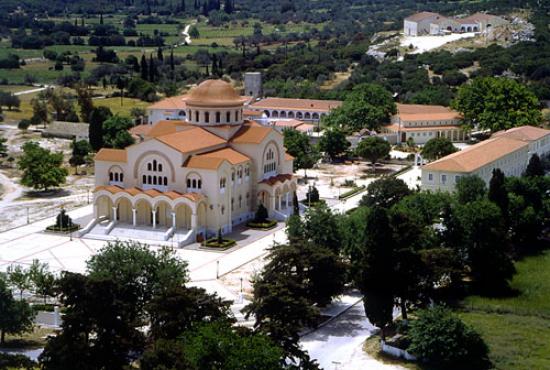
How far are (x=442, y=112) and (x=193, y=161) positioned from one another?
131 feet

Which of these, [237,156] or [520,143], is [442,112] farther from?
[237,156]

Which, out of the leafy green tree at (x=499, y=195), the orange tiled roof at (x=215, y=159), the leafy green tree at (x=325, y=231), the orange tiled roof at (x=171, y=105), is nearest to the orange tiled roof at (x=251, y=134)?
the orange tiled roof at (x=215, y=159)

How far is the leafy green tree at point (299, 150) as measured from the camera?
69375 millimetres

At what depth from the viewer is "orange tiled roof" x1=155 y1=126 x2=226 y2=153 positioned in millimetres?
54938

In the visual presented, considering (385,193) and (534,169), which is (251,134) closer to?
(385,193)

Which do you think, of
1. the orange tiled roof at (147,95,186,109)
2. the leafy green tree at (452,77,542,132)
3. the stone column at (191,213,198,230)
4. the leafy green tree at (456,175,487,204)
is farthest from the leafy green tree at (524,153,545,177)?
the orange tiled roof at (147,95,186,109)

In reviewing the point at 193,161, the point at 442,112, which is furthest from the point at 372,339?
the point at 442,112

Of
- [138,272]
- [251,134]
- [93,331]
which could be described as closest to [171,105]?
[251,134]

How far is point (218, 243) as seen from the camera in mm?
52500

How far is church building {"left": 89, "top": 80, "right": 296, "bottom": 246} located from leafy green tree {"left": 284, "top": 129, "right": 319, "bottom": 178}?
8823mm

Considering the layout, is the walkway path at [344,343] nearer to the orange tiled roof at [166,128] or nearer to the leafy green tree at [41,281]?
the leafy green tree at [41,281]

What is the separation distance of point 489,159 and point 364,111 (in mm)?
22433

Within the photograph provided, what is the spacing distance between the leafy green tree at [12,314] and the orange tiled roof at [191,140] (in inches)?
745

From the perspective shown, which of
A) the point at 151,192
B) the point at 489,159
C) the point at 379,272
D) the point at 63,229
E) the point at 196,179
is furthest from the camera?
the point at 489,159
